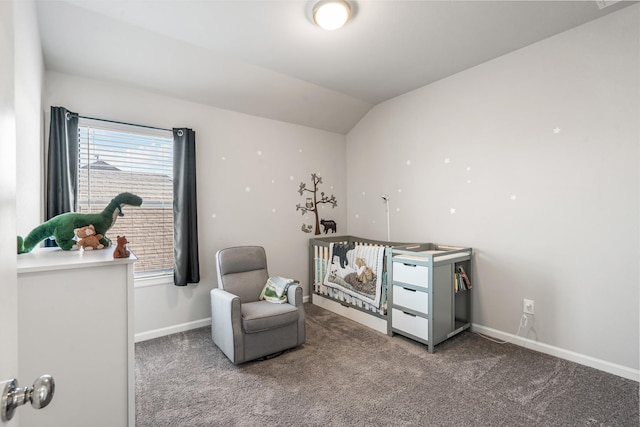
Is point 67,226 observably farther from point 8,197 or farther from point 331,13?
point 331,13

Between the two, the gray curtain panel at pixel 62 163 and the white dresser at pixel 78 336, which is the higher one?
the gray curtain panel at pixel 62 163

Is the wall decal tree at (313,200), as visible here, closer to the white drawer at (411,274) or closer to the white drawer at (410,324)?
the white drawer at (411,274)

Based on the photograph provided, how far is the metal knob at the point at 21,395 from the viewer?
1.81 feet

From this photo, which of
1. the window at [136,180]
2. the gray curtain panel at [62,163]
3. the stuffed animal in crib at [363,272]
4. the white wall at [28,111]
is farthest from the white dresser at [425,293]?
the gray curtain panel at [62,163]

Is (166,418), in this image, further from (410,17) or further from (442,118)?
(442,118)

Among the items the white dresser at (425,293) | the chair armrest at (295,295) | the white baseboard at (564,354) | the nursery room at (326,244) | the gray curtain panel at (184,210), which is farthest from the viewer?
the gray curtain panel at (184,210)

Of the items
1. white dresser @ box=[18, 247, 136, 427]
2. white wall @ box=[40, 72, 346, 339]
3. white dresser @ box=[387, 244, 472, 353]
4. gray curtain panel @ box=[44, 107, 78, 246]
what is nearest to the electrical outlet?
white dresser @ box=[387, 244, 472, 353]

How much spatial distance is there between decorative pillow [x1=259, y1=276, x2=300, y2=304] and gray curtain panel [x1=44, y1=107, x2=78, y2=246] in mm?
1765

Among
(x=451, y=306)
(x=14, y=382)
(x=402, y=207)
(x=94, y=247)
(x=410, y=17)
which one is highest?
(x=410, y=17)

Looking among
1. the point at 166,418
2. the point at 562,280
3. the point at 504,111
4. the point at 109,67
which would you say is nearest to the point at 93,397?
the point at 166,418

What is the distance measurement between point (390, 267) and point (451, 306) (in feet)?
2.10

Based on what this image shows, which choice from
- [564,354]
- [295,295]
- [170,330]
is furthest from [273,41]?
[564,354]

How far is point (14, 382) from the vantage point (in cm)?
61

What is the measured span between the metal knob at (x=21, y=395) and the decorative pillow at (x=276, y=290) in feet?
7.37
